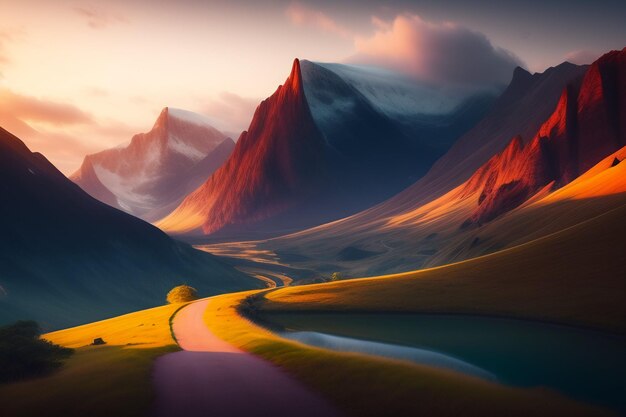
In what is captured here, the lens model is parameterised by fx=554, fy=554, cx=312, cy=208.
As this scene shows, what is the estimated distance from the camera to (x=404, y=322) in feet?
242

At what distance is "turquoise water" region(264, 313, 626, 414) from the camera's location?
39.2 m

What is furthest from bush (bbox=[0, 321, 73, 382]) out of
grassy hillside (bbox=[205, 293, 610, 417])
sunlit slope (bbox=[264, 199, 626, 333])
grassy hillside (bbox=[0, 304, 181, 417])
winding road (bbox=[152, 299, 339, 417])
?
sunlit slope (bbox=[264, 199, 626, 333])

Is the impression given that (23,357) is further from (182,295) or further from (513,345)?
(182,295)

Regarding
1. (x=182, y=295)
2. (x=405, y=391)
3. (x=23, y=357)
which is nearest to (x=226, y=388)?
(x=405, y=391)

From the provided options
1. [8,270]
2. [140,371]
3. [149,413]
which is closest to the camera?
[149,413]

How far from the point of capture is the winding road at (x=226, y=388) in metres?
31.1

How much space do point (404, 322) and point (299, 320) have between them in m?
15.8

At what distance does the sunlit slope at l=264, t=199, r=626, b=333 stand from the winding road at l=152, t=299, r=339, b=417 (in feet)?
129

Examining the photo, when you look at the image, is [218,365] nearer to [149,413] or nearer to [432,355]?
[149,413]

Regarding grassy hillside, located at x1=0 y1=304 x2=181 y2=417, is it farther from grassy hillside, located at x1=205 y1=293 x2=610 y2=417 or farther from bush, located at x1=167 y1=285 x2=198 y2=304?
bush, located at x1=167 y1=285 x2=198 y2=304

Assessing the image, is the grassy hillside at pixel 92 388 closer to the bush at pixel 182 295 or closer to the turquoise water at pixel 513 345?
the turquoise water at pixel 513 345

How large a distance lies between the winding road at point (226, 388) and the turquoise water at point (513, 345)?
14013mm

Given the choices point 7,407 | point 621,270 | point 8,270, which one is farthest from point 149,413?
point 8,270

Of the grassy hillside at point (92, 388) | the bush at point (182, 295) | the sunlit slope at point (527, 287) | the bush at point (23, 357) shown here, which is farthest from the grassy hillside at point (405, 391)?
the bush at point (182, 295)
